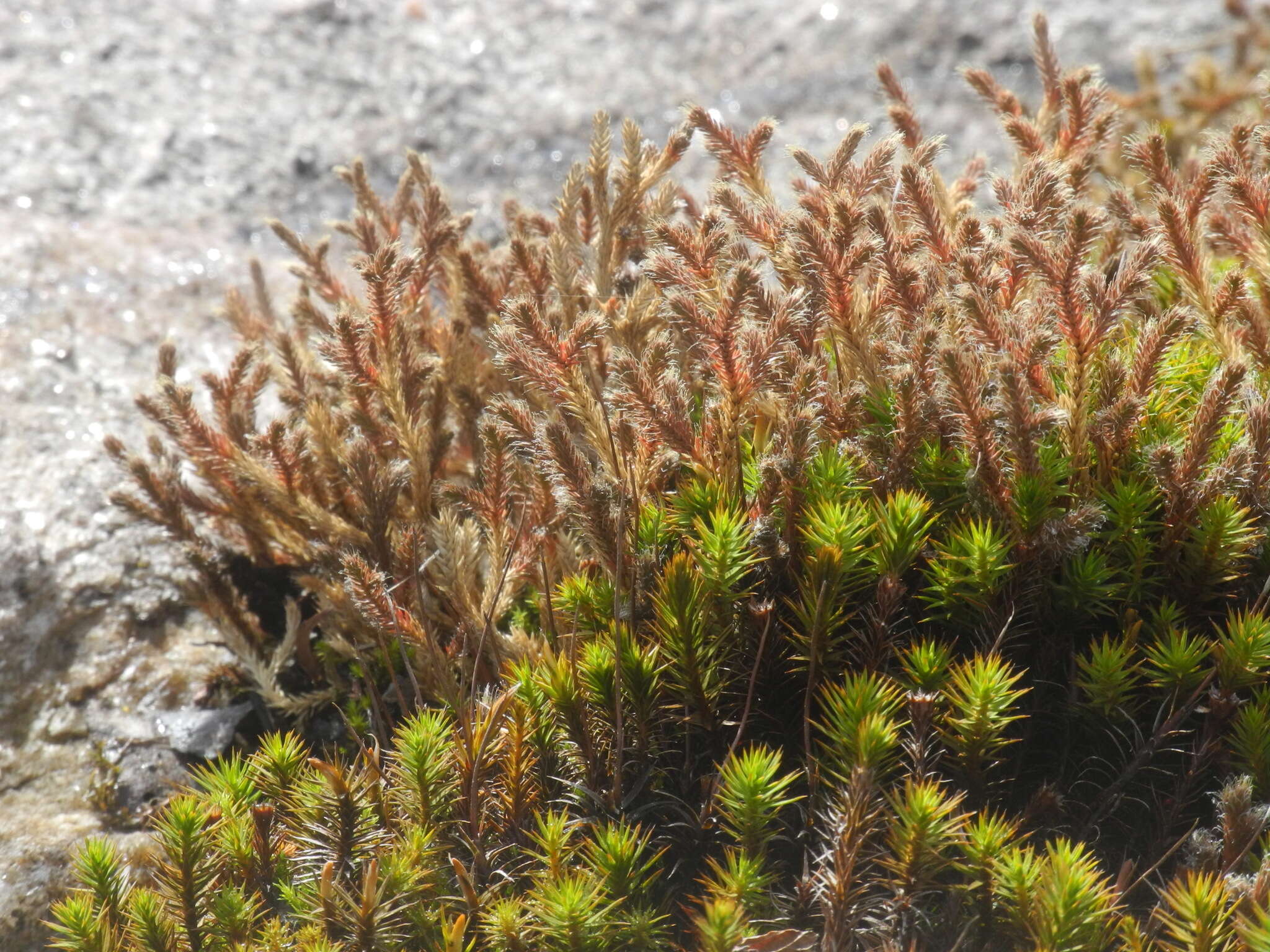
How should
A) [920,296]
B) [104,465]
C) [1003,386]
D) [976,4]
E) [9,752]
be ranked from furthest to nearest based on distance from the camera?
[976,4] < [104,465] < [9,752] < [920,296] < [1003,386]

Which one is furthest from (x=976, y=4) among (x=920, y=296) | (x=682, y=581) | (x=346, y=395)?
(x=682, y=581)

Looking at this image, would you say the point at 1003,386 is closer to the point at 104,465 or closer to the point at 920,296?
the point at 920,296

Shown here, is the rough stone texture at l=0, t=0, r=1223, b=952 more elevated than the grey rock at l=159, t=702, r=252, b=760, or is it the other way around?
the rough stone texture at l=0, t=0, r=1223, b=952

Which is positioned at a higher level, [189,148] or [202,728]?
[189,148]

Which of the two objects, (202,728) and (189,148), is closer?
(202,728)

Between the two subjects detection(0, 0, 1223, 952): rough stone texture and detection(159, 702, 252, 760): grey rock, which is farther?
detection(0, 0, 1223, 952): rough stone texture

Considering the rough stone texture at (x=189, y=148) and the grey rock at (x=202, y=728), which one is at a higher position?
the rough stone texture at (x=189, y=148)

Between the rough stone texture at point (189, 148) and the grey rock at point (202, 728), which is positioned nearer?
the grey rock at point (202, 728)

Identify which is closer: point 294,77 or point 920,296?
point 920,296
